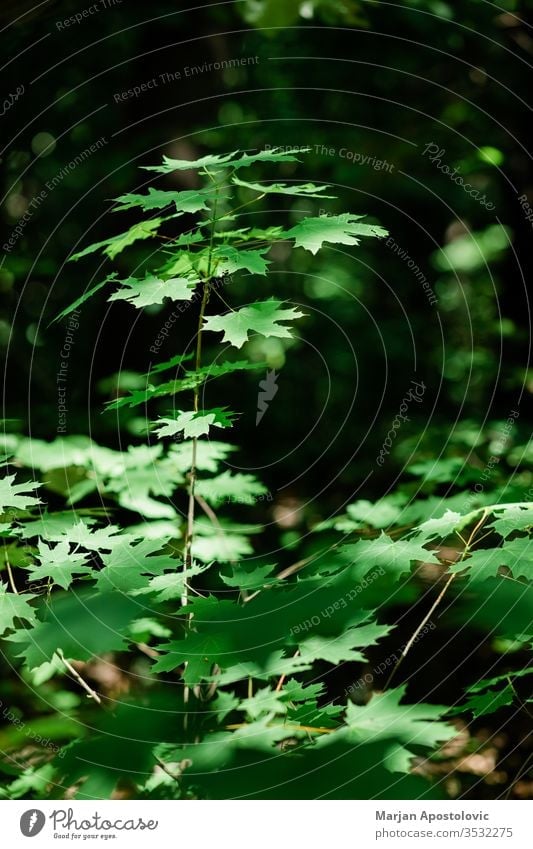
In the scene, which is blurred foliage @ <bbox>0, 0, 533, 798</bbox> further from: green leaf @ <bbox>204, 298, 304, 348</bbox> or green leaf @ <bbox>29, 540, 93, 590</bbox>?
green leaf @ <bbox>204, 298, 304, 348</bbox>

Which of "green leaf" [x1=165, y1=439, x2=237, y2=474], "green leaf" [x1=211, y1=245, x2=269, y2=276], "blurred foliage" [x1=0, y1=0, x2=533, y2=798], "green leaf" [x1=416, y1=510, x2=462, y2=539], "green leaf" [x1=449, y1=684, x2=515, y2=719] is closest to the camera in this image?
"green leaf" [x1=211, y1=245, x2=269, y2=276]

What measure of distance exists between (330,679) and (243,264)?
8.69 feet

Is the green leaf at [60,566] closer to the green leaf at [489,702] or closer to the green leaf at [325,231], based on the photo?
the green leaf at [325,231]

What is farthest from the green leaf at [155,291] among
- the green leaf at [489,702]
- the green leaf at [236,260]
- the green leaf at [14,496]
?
the green leaf at [489,702]

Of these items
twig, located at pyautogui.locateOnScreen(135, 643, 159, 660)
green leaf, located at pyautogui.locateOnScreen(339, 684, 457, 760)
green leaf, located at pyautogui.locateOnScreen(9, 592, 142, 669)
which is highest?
green leaf, located at pyautogui.locateOnScreen(9, 592, 142, 669)

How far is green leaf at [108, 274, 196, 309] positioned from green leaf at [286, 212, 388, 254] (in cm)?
27

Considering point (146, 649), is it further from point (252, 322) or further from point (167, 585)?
point (252, 322)

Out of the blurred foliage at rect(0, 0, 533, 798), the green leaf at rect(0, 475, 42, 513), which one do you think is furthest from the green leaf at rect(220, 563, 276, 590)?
the blurred foliage at rect(0, 0, 533, 798)

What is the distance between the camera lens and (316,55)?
498cm

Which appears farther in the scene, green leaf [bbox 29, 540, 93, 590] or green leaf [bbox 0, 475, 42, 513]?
green leaf [bbox 0, 475, 42, 513]

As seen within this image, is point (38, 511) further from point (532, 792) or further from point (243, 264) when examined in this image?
point (532, 792)

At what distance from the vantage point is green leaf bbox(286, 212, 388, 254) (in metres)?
1.64

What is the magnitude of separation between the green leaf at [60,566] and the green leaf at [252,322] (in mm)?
570

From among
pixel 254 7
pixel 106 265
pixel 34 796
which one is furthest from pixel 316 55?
pixel 34 796
